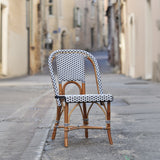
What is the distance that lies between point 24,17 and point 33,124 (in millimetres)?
19045

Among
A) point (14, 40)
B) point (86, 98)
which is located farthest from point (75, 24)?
point (86, 98)

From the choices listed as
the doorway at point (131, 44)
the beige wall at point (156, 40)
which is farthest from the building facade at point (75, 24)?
the beige wall at point (156, 40)

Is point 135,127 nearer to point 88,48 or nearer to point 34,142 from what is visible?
point 34,142

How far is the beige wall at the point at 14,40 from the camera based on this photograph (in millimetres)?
17953

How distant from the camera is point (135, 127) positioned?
452 centimetres

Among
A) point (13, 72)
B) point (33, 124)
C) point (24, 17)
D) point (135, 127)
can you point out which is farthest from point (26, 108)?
point (24, 17)

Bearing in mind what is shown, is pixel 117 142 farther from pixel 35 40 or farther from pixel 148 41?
pixel 35 40

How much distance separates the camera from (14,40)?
19984mm

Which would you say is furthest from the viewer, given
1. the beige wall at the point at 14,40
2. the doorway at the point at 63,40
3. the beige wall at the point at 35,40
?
the doorway at the point at 63,40

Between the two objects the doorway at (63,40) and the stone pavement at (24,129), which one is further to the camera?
the doorway at (63,40)

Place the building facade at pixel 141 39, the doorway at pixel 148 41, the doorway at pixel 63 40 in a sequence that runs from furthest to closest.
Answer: the doorway at pixel 63 40
the doorway at pixel 148 41
the building facade at pixel 141 39

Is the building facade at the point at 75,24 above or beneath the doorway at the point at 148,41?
above

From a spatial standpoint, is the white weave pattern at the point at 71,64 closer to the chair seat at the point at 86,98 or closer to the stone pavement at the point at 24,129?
the chair seat at the point at 86,98

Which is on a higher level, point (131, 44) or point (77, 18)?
point (77, 18)
